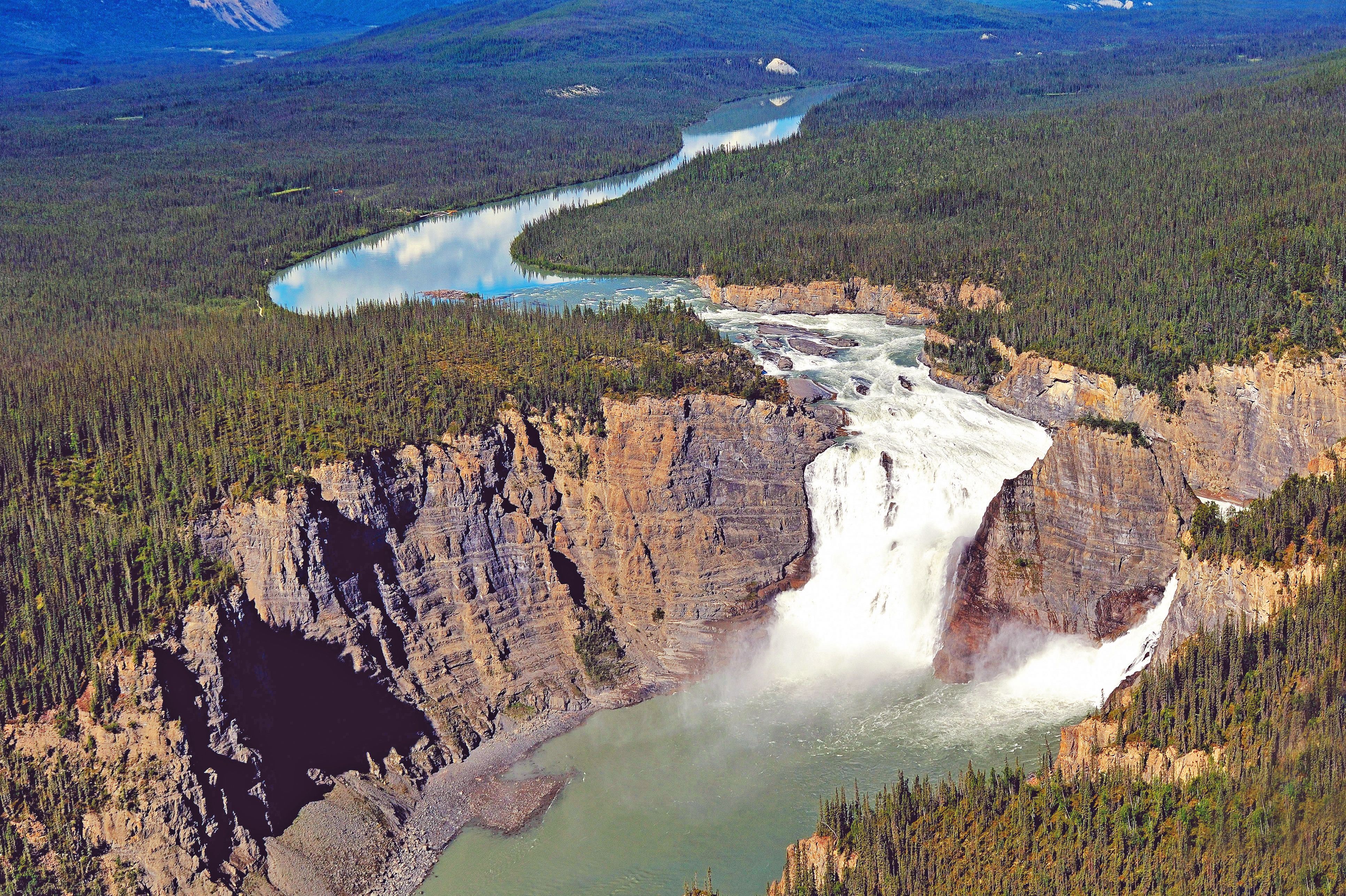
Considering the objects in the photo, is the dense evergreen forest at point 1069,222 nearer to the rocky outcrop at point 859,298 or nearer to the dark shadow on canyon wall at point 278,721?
the rocky outcrop at point 859,298

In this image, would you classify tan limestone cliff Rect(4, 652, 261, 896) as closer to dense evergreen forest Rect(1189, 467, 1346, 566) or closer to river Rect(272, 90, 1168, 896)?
river Rect(272, 90, 1168, 896)

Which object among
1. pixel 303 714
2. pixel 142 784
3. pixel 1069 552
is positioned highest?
pixel 1069 552

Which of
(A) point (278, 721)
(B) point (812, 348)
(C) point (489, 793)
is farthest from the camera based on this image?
(B) point (812, 348)

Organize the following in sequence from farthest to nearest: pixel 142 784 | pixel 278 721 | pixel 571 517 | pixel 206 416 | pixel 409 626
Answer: pixel 571 517 < pixel 206 416 < pixel 409 626 < pixel 278 721 < pixel 142 784

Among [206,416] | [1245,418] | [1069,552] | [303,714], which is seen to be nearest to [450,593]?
[303,714]

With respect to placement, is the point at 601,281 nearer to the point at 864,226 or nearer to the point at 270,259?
the point at 864,226

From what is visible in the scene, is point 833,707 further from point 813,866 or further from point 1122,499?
point 813,866

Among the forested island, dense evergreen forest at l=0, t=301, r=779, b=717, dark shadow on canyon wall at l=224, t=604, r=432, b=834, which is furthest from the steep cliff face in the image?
dark shadow on canyon wall at l=224, t=604, r=432, b=834

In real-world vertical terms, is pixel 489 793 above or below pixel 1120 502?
below
